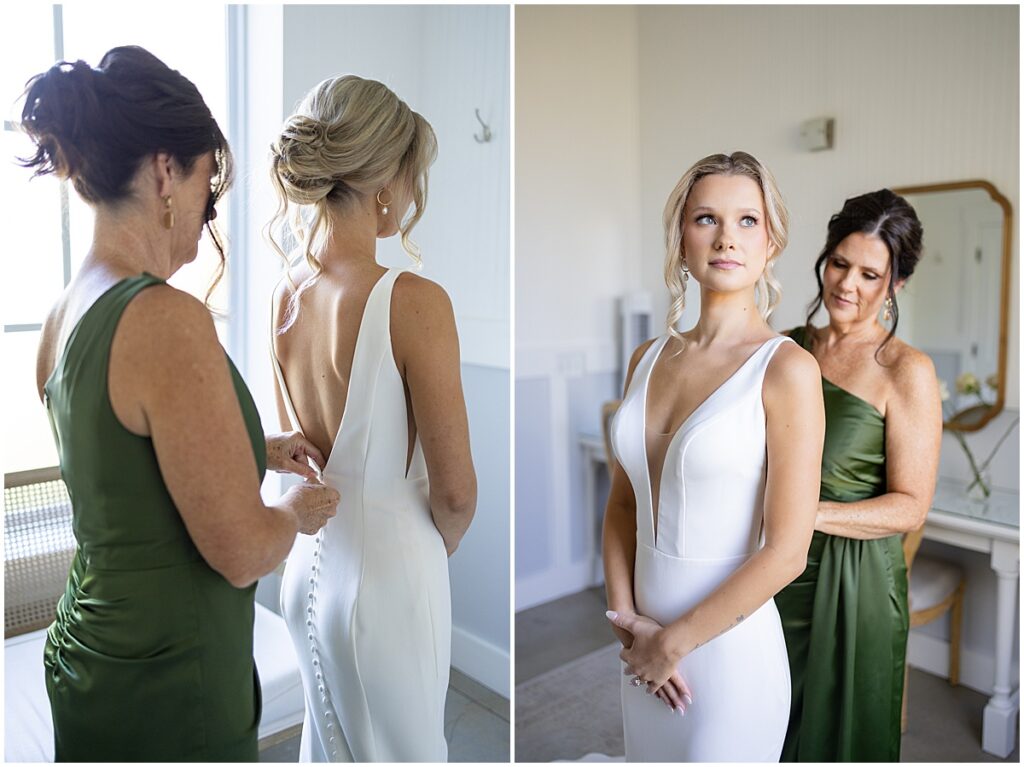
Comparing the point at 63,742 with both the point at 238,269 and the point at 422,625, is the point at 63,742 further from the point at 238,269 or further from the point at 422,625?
the point at 238,269

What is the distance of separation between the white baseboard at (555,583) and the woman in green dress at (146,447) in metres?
2.62

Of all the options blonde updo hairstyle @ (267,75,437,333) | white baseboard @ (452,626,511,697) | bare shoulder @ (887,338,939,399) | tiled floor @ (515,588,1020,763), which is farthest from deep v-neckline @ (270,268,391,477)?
tiled floor @ (515,588,1020,763)

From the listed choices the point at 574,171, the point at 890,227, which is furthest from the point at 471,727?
the point at 574,171

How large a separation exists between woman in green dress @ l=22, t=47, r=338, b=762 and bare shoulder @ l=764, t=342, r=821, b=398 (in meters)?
0.72

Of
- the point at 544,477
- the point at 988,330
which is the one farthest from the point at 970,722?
the point at 544,477

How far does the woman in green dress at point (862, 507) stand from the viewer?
5.22ft

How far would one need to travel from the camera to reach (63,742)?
1172 millimetres

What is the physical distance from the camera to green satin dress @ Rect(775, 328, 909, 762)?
1597mm

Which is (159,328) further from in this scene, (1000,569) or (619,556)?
(1000,569)

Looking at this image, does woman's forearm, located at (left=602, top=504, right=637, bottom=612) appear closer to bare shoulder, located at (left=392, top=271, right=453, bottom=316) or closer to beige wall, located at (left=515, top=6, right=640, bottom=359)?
bare shoulder, located at (left=392, top=271, right=453, bottom=316)

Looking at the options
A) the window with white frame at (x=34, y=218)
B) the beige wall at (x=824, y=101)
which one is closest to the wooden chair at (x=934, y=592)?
the beige wall at (x=824, y=101)

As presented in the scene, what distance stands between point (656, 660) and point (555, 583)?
8.93 ft

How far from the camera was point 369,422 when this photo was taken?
4.35 ft

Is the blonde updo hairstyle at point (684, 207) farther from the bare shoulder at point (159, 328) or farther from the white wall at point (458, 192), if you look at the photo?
the white wall at point (458, 192)
